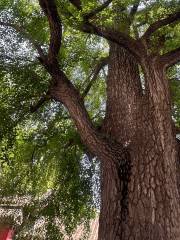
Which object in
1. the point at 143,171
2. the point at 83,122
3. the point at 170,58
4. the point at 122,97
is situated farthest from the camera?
the point at 122,97

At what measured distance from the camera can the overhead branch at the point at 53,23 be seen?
477 centimetres

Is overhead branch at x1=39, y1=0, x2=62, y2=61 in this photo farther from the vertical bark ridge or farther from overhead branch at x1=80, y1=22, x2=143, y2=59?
Result: the vertical bark ridge

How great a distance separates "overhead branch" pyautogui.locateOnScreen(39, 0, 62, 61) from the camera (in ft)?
15.7

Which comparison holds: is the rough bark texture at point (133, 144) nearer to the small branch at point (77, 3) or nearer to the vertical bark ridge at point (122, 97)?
the vertical bark ridge at point (122, 97)

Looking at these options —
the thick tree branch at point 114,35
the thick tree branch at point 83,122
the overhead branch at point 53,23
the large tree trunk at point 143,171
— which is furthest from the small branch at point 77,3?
the large tree trunk at point 143,171

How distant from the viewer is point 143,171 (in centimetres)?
445

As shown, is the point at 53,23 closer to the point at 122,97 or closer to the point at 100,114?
the point at 122,97

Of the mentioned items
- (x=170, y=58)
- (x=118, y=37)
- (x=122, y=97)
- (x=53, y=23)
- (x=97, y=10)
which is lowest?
(x=122, y=97)

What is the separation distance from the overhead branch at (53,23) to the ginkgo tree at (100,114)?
0.01m

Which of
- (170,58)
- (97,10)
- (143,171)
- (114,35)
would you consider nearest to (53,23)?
(97,10)

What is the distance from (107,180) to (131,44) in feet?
6.14

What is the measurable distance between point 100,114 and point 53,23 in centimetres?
360

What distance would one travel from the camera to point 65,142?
7797 mm

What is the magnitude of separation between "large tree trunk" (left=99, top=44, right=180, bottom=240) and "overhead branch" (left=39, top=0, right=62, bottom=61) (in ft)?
3.94
